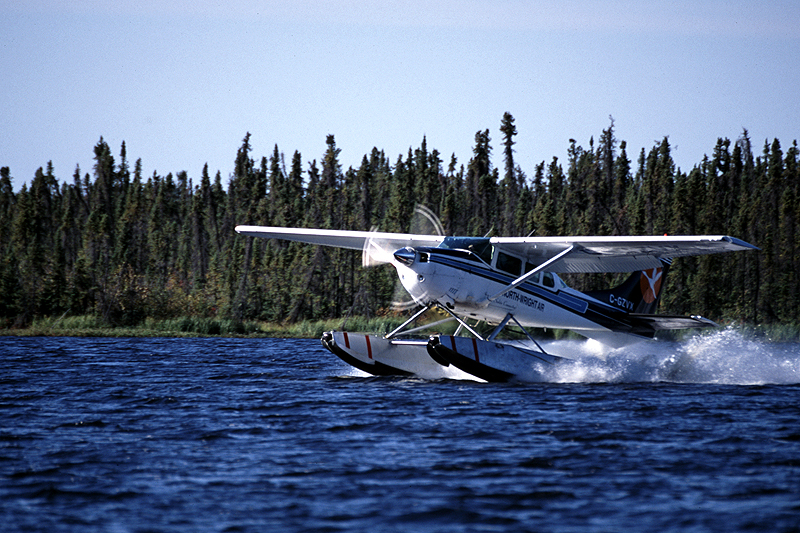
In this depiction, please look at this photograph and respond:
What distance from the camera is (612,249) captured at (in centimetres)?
1456

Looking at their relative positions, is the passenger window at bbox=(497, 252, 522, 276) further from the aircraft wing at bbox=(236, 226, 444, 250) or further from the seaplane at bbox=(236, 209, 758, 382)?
the aircraft wing at bbox=(236, 226, 444, 250)

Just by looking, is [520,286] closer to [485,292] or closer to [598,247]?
[485,292]

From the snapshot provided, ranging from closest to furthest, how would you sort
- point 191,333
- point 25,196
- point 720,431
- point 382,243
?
point 720,431 → point 382,243 → point 191,333 → point 25,196

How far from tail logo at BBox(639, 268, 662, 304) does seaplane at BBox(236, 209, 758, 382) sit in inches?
24.1

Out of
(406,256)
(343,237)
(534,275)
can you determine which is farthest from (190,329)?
(406,256)

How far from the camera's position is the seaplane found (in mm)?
13328

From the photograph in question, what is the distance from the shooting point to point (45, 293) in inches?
1555

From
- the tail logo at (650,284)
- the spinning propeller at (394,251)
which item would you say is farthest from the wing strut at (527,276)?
the tail logo at (650,284)

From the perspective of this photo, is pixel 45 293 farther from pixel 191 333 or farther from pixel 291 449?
pixel 291 449

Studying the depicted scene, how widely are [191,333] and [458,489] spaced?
2557 cm

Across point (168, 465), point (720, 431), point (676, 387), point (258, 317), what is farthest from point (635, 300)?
point (258, 317)

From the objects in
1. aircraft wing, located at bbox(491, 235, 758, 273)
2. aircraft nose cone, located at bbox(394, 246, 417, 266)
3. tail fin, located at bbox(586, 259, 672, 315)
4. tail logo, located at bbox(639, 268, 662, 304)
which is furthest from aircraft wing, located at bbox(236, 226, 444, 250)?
tail logo, located at bbox(639, 268, 662, 304)

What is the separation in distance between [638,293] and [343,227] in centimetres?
4229

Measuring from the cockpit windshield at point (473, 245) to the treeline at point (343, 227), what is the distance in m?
24.0
